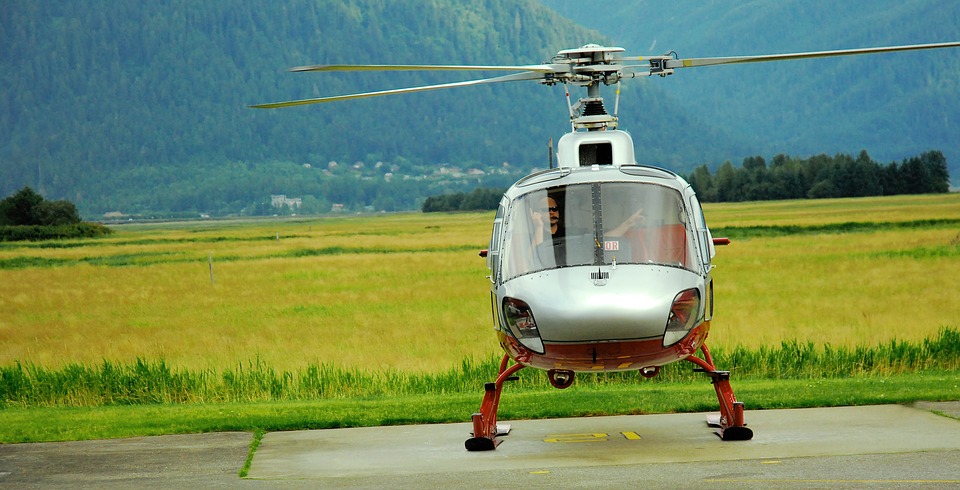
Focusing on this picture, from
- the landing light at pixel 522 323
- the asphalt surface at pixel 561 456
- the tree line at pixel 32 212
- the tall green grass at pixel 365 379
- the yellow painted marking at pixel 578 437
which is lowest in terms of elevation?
the tall green grass at pixel 365 379

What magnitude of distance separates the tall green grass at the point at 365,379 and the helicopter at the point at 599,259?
5.22m

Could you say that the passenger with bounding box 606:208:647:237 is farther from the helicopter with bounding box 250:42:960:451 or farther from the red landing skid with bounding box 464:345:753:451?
the red landing skid with bounding box 464:345:753:451

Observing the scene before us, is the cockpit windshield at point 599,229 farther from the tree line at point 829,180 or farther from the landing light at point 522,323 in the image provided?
the tree line at point 829,180

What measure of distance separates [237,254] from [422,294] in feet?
106

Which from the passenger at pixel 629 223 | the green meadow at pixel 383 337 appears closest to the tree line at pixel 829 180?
the green meadow at pixel 383 337

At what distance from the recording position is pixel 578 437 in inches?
433

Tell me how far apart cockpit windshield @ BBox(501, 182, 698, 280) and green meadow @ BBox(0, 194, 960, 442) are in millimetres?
3138

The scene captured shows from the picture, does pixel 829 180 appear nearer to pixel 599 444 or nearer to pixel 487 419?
pixel 599 444

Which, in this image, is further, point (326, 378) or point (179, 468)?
point (326, 378)

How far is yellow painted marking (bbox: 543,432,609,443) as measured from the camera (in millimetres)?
10859

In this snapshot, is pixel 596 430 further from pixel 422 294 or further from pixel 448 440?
pixel 422 294

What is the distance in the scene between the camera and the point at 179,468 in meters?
10.0

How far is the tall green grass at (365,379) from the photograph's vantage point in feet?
51.5

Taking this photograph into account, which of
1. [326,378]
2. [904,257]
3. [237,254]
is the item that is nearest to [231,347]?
[326,378]
